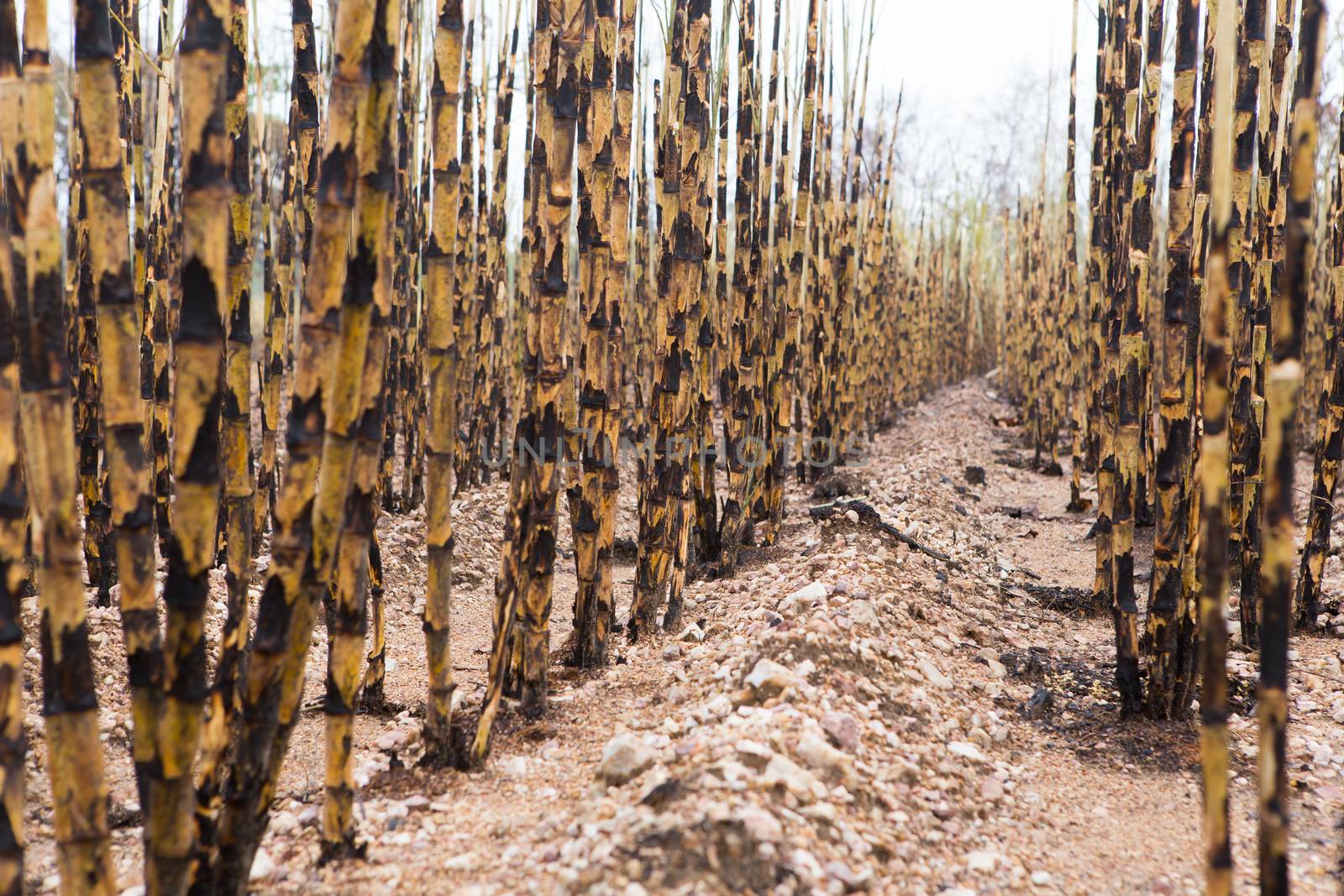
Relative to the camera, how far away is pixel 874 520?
2.70 metres

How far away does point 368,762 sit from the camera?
1.36m

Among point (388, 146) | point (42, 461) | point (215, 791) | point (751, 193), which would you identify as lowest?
point (215, 791)

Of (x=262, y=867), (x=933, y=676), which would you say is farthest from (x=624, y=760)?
(x=933, y=676)

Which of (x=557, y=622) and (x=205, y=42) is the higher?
(x=205, y=42)

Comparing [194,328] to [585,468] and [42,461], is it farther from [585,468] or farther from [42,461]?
[585,468]

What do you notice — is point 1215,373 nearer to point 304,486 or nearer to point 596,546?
point 304,486

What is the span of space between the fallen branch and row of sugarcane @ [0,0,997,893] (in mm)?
145

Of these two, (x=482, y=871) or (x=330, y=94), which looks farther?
(x=482, y=871)

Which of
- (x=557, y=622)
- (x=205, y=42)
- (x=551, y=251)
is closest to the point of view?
(x=205, y=42)

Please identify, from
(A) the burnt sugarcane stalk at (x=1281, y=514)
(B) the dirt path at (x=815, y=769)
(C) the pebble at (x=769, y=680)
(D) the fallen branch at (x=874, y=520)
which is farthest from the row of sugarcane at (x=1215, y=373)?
(C) the pebble at (x=769, y=680)

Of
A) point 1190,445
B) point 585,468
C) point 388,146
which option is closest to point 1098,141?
point 1190,445

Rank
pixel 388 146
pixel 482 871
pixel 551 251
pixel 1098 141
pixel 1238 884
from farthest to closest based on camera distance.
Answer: pixel 1098 141 → pixel 551 251 → pixel 1238 884 → pixel 482 871 → pixel 388 146

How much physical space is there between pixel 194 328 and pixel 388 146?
0.24 m

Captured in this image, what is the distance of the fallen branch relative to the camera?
2.55m
